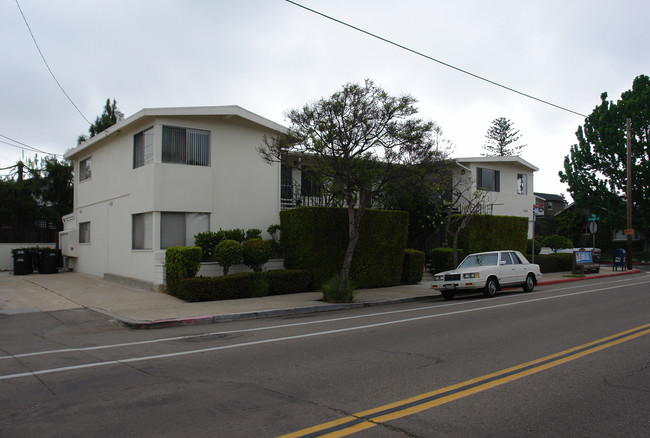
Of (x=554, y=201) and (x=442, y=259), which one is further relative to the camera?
(x=554, y=201)

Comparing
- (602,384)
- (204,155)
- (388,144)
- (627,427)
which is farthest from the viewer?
(204,155)

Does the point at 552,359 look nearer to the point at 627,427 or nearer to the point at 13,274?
the point at 627,427

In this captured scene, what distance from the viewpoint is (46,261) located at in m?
22.8

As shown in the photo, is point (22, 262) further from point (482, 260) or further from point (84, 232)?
point (482, 260)

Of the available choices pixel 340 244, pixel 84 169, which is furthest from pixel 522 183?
pixel 84 169

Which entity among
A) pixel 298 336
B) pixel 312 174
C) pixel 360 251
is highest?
pixel 312 174

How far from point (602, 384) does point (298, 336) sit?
526cm

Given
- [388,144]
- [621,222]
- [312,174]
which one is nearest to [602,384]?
[388,144]

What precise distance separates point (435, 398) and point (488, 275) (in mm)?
11552

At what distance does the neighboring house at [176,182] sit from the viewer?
1691 centimetres

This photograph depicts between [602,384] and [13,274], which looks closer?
[602,384]

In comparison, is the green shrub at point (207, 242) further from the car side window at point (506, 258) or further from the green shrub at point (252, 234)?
the car side window at point (506, 258)

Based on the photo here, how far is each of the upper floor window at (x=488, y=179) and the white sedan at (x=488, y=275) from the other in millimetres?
13099

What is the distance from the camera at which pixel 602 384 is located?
19.4 feet
